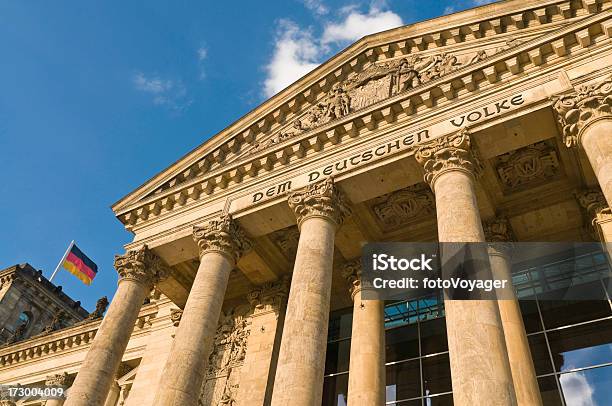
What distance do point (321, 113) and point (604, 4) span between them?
8.69 meters

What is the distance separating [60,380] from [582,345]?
23.4 m

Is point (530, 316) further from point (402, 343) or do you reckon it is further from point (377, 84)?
point (377, 84)

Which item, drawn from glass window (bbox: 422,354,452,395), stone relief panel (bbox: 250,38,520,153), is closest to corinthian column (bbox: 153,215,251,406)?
stone relief panel (bbox: 250,38,520,153)

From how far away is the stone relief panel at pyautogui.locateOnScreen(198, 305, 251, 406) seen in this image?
16.9m

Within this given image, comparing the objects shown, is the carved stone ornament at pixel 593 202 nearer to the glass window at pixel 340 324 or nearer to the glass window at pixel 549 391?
the glass window at pixel 549 391

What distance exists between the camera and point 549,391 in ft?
44.5

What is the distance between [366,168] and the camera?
48.9ft

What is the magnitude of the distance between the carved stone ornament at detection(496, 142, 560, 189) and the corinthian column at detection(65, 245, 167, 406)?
11.8m

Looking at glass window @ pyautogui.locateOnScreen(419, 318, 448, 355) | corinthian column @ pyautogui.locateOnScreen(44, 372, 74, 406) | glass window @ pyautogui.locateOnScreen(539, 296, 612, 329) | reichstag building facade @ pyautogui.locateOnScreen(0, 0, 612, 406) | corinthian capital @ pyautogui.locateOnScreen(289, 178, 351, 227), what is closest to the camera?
reichstag building facade @ pyautogui.locateOnScreen(0, 0, 612, 406)

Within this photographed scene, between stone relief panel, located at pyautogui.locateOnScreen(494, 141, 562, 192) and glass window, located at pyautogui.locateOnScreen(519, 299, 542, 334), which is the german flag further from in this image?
stone relief panel, located at pyautogui.locateOnScreen(494, 141, 562, 192)

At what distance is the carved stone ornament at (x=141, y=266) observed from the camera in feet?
58.1

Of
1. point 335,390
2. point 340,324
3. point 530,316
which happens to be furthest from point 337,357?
point 530,316

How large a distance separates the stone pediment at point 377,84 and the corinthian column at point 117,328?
2140 mm

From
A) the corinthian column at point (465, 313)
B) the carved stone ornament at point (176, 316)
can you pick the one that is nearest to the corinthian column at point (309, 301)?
the corinthian column at point (465, 313)
